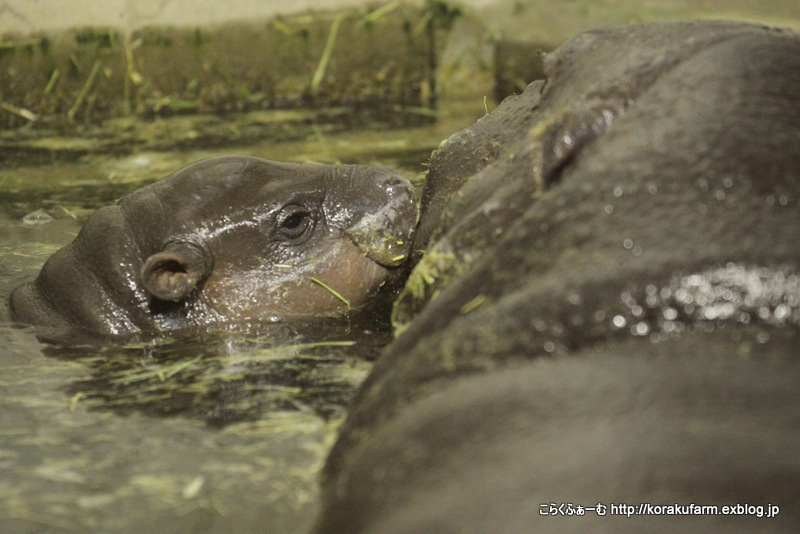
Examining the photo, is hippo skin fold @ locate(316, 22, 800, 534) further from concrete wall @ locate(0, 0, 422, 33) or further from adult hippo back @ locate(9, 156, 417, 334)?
concrete wall @ locate(0, 0, 422, 33)

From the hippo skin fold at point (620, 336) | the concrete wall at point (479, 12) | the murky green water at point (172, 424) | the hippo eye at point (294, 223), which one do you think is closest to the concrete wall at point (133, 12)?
the concrete wall at point (479, 12)

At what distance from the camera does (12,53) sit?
8375mm

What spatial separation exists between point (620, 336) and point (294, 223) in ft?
7.82

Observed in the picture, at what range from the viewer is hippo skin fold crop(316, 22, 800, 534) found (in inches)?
76.7

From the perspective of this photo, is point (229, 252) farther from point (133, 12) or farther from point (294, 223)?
point (133, 12)

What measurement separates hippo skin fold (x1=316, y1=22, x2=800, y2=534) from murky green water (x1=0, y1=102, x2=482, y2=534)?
320 millimetres

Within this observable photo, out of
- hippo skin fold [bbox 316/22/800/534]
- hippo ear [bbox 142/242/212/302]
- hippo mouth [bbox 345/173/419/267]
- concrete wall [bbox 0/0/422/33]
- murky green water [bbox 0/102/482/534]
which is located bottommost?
murky green water [bbox 0/102/482/534]

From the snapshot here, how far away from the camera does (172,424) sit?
3.31 meters

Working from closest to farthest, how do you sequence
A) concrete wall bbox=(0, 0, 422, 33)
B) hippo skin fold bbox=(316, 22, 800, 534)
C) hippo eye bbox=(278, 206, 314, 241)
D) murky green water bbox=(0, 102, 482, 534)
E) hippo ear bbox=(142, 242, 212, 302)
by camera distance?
hippo skin fold bbox=(316, 22, 800, 534), murky green water bbox=(0, 102, 482, 534), hippo ear bbox=(142, 242, 212, 302), hippo eye bbox=(278, 206, 314, 241), concrete wall bbox=(0, 0, 422, 33)

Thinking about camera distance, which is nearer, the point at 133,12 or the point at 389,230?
the point at 389,230

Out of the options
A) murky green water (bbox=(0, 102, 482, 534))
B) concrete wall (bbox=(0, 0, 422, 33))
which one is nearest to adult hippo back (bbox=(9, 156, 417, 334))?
murky green water (bbox=(0, 102, 482, 534))

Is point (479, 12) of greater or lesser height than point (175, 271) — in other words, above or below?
above

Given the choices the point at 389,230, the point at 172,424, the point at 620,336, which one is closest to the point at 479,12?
the point at 389,230

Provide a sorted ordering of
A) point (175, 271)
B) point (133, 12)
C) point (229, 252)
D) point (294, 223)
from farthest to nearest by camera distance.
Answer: point (133, 12)
point (294, 223)
point (229, 252)
point (175, 271)
